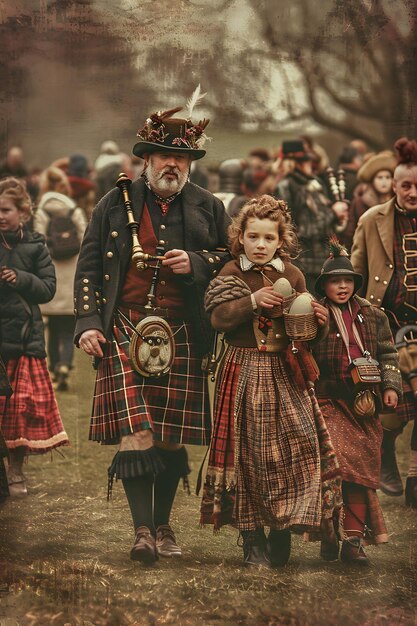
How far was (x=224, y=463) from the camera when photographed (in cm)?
700

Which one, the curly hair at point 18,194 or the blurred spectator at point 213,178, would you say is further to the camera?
the blurred spectator at point 213,178

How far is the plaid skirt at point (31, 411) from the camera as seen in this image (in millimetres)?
7570

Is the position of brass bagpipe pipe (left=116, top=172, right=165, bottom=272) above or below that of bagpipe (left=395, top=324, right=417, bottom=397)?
above

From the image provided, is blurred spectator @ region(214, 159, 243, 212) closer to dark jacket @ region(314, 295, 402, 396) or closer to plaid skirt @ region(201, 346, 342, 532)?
dark jacket @ region(314, 295, 402, 396)

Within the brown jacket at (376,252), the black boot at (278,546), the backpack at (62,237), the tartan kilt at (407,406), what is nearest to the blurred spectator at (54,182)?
the backpack at (62,237)

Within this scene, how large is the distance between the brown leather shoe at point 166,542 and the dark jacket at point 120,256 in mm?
1112

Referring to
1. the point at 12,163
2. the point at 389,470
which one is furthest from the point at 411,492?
the point at 12,163

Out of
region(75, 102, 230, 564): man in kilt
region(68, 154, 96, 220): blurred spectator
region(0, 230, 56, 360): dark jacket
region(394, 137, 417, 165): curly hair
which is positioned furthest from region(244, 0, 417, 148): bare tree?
region(0, 230, 56, 360): dark jacket

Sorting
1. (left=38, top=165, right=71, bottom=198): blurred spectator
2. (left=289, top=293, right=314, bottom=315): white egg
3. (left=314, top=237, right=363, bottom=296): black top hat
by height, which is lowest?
(left=289, top=293, right=314, bottom=315): white egg

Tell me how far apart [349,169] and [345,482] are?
2361mm

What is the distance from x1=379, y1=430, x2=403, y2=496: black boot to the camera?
7723 mm

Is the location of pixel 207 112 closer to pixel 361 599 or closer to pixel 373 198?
pixel 373 198

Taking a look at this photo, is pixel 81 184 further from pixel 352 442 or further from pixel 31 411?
pixel 352 442

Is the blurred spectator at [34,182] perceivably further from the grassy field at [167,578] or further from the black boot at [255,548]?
the black boot at [255,548]
